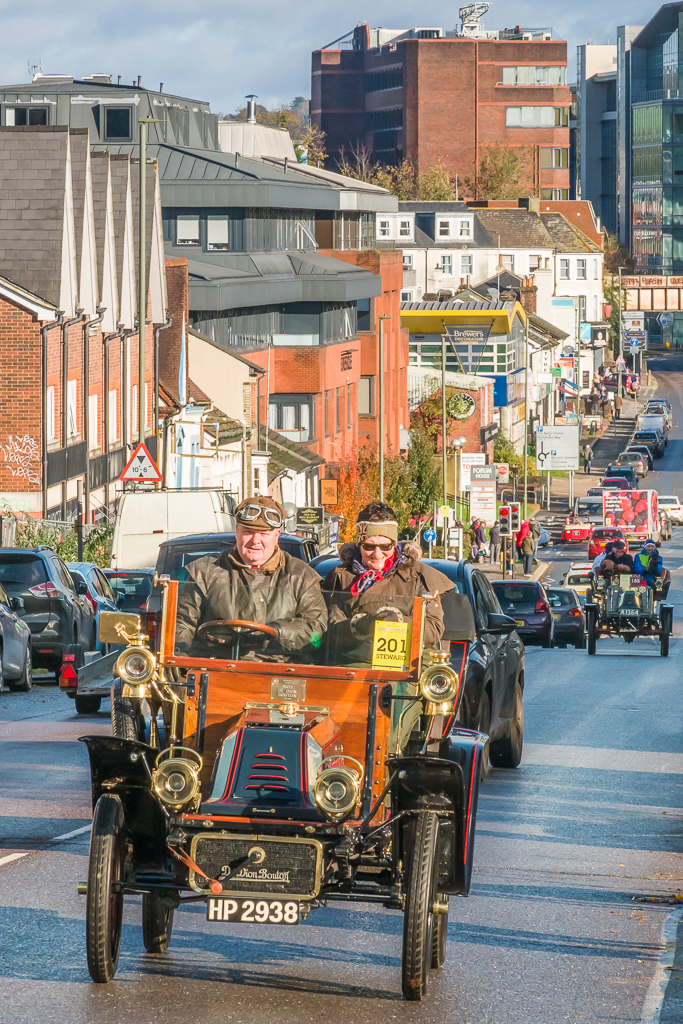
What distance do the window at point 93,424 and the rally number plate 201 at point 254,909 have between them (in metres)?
35.3

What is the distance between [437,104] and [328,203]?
88.7 metres

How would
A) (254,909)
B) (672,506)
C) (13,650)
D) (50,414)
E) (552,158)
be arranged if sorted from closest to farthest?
(254,909) → (13,650) → (50,414) → (672,506) → (552,158)

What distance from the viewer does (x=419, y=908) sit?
6.71 metres

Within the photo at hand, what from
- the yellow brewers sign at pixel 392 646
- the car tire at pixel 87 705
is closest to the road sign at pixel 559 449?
the car tire at pixel 87 705

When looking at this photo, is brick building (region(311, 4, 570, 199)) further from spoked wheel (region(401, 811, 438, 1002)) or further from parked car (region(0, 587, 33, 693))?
spoked wheel (region(401, 811, 438, 1002))

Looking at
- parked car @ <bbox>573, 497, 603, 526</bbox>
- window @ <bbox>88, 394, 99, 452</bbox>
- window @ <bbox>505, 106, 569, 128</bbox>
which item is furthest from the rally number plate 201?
window @ <bbox>505, 106, 569, 128</bbox>

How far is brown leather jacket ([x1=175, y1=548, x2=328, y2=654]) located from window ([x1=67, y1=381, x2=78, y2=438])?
3209cm

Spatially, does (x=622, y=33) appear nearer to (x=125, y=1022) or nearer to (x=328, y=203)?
(x=328, y=203)

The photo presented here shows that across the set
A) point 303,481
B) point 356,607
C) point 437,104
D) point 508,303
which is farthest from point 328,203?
point 437,104

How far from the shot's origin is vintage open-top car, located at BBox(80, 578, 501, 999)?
6.75m

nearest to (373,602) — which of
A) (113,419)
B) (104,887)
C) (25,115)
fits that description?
(104,887)

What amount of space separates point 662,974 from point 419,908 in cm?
148

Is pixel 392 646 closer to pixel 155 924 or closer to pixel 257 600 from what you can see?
pixel 257 600

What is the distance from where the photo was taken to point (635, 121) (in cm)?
18775
